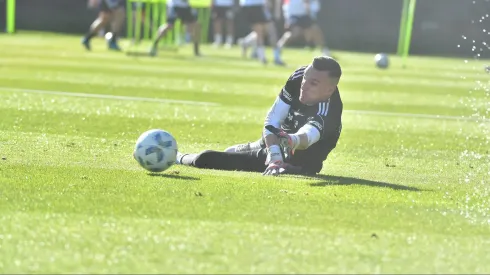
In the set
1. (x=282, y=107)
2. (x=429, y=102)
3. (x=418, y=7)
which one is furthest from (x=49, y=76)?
(x=418, y=7)

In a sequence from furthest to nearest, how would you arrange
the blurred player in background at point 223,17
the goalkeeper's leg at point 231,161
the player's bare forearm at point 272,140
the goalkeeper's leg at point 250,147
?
the blurred player in background at point 223,17, the goalkeeper's leg at point 250,147, the goalkeeper's leg at point 231,161, the player's bare forearm at point 272,140

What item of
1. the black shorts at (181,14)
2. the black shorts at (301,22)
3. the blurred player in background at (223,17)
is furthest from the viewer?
the blurred player in background at (223,17)

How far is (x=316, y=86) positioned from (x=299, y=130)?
1.11 ft

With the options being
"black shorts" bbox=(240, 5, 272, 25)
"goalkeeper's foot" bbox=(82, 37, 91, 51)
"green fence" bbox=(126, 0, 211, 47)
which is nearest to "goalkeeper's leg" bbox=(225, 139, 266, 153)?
"black shorts" bbox=(240, 5, 272, 25)

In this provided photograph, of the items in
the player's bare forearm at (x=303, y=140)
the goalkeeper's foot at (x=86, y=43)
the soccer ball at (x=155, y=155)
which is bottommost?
the goalkeeper's foot at (x=86, y=43)

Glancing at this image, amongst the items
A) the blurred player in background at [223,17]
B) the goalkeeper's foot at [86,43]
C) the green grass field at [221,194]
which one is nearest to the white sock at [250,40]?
the goalkeeper's foot at [86,43]

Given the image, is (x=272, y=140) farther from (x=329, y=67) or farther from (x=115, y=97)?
(x=115, y=97)

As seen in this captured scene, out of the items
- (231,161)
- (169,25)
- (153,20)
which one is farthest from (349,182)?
(153,20)

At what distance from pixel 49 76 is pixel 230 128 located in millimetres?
5840

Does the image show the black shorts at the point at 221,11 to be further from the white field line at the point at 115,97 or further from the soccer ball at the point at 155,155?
the soccer ball at the point at 155,155

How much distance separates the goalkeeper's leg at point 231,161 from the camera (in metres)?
8.23

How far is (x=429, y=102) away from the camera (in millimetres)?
16344

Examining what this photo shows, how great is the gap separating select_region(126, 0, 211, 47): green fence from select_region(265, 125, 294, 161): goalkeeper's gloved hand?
751 inches

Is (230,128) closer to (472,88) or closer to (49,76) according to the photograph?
(49,76)
